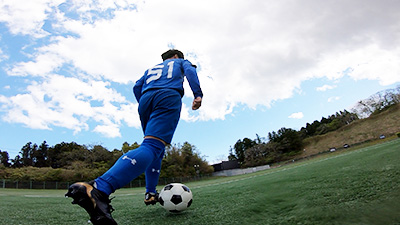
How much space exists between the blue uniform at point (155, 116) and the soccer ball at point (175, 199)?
17 centimetres

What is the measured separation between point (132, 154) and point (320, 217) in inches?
46.3

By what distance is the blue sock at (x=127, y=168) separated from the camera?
1344 millimetres

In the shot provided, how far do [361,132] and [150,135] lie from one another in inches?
2152

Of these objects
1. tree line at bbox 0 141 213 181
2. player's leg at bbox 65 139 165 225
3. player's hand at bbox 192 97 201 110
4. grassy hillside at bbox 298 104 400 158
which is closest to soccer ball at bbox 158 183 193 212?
player's leg at bbox 65 139 165 225

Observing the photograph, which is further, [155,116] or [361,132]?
[361,132]

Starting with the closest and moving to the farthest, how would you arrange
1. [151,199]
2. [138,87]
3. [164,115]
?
[164,115] → [151,199] → [138,87]

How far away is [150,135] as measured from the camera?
5.49 feet

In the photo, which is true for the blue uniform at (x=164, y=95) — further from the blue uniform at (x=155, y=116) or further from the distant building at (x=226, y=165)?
the distant building at (x=226, y=165)

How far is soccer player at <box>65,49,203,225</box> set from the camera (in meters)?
1.22

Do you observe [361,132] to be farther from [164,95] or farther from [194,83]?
[164,95]

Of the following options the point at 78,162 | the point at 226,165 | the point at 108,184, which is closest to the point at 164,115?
the point at 108,184

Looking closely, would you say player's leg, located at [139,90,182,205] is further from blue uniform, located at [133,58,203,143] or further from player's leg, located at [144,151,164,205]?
player's leg, located at [144,151,164,205]

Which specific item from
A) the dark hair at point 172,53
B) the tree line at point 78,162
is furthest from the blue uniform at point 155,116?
the tree line at point 78,162

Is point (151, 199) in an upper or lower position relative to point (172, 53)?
lower
